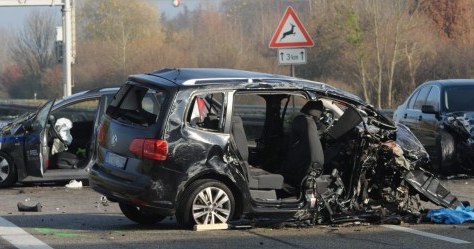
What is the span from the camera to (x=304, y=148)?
909 centimetres

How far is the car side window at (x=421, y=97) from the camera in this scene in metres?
15.2

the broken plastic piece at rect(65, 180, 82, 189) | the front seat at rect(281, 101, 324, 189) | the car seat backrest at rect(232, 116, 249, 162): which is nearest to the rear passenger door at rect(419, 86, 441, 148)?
the front seat at rect(281, 101, 324, 189)

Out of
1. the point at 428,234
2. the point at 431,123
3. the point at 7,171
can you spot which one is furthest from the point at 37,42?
→ the point at 428,234

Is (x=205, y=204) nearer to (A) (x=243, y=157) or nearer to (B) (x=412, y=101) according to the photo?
(A) (x=243, y=157)

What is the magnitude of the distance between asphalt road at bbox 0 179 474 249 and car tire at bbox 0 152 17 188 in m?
3.05

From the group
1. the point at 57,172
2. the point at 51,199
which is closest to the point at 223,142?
the point at 51,199

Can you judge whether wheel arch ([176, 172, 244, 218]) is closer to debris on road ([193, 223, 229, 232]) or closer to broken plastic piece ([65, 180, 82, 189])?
debris on road ([193, 223, 229, 232])

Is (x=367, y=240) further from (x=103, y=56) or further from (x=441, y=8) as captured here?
(x=103, y=56)

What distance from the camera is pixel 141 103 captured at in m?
9.01

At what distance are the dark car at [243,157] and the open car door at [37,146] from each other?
13.5 ft

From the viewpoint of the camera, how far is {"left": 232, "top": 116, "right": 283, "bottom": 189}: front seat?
28.8 ft

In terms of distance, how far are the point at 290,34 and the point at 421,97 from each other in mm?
2682

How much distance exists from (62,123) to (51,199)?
7.51ft

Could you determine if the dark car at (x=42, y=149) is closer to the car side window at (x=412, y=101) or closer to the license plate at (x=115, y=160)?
the license plate at (x=115, y=160)
